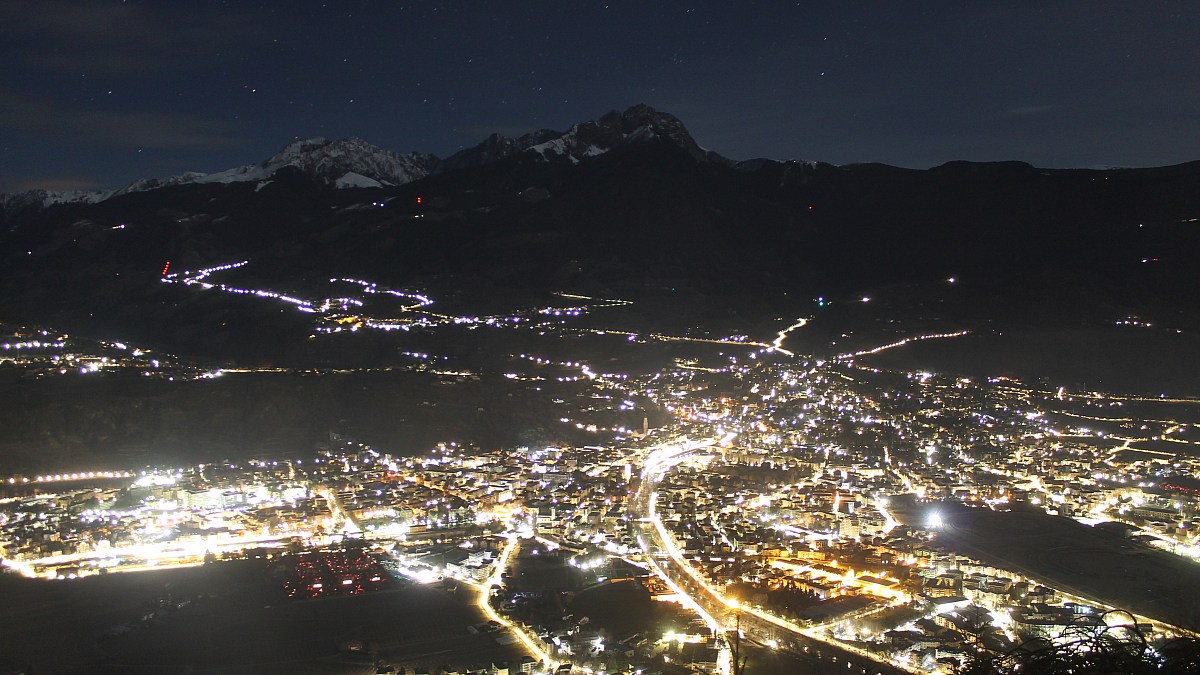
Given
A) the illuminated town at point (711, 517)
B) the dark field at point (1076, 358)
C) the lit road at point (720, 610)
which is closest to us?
the lit road at point (720, 610)

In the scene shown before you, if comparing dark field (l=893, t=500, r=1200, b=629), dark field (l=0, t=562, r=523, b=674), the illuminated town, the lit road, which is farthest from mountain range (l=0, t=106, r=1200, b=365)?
dark field (l=893, t=500, r=1200, b=629)

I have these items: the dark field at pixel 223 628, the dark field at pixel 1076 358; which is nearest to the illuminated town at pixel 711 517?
the dark field at pixel 223 628

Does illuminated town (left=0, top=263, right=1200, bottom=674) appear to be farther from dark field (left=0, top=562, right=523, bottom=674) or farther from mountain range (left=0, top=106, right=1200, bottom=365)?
mountain range (left=0, top=106, right=1200, bottom=365)

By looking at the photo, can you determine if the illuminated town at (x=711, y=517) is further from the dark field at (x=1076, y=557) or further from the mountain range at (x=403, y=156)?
the mountain range at (x=403, y=156)

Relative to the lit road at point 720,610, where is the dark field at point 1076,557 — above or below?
below

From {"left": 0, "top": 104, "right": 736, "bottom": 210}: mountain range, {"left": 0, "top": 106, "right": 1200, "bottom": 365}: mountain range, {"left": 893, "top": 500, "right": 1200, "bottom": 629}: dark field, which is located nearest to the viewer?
{"left": 893, "top": 500, "right": 1200, "bottom": 629}: dark field

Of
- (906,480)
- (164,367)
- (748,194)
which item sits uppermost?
(748,194)

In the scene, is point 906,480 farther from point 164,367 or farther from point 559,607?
point 164,367

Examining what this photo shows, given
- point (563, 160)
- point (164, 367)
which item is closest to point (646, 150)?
point (563, 160)
